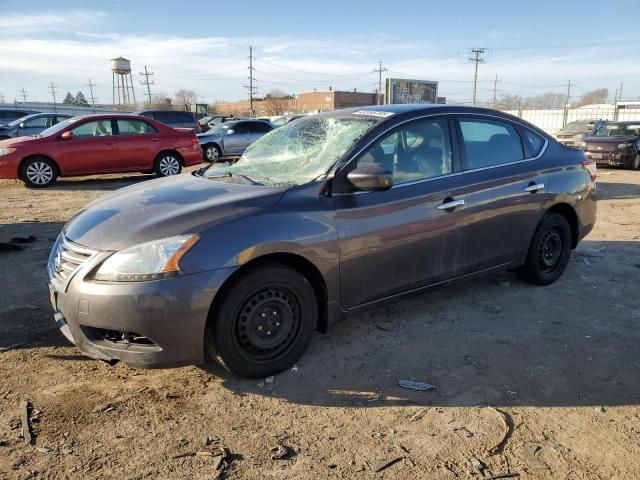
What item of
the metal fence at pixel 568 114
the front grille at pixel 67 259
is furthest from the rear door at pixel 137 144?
the metal fence at pixel 568 114

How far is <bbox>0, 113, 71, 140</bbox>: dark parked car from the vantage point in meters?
16.4

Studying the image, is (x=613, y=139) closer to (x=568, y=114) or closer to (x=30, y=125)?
(x=30, y=125)

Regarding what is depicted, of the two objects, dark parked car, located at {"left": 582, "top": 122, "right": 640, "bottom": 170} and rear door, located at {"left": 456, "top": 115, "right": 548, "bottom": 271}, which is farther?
dark parked car, located at {"left": 582, "top": 122, "right": 640, "bottom": 170}

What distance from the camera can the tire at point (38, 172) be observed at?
36.1ft

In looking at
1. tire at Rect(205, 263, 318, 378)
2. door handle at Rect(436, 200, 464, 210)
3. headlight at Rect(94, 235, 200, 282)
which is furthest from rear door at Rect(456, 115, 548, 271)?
headlight at Rect(94, 235, 200, 282)

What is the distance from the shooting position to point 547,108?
1575 inches

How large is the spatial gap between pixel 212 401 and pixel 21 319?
83.5 inches

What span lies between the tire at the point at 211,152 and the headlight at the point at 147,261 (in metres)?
14.9

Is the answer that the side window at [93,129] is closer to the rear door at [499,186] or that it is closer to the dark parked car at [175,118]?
the dark parked car at [175,118]

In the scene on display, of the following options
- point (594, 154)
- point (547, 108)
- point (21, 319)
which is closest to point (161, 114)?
point (594, 154)

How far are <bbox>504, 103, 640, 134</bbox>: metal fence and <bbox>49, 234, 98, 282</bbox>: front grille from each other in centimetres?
3458

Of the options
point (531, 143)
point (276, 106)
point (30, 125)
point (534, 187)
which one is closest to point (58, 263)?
point (534, 187)

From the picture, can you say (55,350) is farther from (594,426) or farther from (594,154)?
(594,154)

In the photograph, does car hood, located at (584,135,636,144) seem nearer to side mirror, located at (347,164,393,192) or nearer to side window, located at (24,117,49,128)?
side mirror, located at (347,164,393,192)
